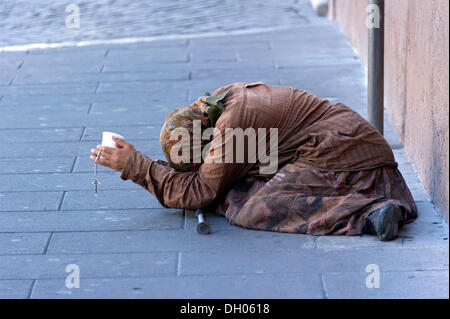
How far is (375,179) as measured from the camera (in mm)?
4027

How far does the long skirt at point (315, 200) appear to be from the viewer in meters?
3.88

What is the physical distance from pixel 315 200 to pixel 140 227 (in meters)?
0.94

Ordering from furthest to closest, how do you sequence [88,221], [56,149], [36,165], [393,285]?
[56,149]
[36,165]
[88,221]
[393,285]

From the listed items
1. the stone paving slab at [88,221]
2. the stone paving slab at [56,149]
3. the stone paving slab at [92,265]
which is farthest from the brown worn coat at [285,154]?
the stone paving slab at [56,149]

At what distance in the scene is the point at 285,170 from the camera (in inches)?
159

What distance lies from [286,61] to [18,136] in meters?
2.93

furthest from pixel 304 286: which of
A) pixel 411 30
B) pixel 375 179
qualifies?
pixel 411 30

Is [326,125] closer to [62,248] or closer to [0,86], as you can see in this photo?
[62,248]

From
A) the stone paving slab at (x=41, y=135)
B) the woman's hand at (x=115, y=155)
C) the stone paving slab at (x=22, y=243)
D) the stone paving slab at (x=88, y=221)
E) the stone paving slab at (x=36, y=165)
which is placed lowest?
the stone paving slab at (x=41, y=135)

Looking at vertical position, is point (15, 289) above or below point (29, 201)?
above

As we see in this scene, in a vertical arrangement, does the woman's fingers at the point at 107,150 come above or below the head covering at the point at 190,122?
below

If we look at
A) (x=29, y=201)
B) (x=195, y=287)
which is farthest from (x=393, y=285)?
(x=29, y=201)

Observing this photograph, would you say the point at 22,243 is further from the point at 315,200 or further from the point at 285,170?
the point at 315,200

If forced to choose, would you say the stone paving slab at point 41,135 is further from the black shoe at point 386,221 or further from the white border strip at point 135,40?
the white border strip at point 135,40
